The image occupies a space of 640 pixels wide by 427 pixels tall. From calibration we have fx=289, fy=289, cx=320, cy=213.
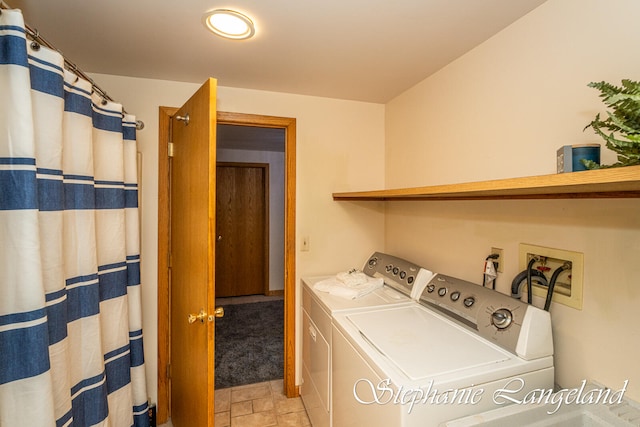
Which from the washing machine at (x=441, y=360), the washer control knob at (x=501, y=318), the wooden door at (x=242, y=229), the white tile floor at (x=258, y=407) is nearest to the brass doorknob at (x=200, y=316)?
the washing machine at (x=441, y=360)

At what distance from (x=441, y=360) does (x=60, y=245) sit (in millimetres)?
1432

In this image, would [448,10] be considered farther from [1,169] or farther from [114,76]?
[114,76]

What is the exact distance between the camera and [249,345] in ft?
9.77

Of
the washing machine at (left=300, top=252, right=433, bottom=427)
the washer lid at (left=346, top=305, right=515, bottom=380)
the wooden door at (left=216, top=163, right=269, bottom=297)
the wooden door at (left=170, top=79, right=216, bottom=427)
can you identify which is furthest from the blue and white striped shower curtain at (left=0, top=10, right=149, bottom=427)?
the wooden door at (left=216, top=163, right=269, bottom=297)

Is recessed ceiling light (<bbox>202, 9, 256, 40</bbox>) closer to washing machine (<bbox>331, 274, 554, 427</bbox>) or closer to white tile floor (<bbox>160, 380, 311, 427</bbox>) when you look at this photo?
washing machine (<bbox>331, 274, 554, 427</bbox>)

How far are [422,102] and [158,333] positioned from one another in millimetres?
2352

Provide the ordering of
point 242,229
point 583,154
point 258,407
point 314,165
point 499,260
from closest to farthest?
point 583,154
point 499,260
point 258,407
point 314,165
point 242,229

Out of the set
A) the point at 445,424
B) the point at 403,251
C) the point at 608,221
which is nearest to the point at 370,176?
the point at 403,251

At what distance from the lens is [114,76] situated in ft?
6.09

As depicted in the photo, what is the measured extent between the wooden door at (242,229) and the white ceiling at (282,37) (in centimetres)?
256

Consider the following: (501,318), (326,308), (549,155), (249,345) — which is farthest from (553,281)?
(249,345)

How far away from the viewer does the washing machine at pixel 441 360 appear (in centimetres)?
93

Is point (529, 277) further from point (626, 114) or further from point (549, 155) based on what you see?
point (626, 114)

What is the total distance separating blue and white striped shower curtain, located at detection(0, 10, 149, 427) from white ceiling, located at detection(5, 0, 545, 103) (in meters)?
0.34
